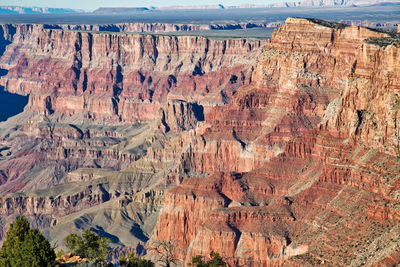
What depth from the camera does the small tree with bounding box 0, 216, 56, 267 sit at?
261 ft

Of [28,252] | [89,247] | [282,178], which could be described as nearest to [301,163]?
[282,178]

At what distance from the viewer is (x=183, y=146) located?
16462 cm

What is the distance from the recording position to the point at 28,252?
79.7m

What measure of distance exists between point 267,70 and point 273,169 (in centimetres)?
2855

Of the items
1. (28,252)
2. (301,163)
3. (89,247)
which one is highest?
(28,252)

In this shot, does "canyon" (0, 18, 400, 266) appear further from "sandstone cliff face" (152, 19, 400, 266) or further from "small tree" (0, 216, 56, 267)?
"small tree" (0, 216, 56, 267)

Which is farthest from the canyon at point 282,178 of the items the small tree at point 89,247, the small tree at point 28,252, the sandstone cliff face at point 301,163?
the small tree at point 28,252

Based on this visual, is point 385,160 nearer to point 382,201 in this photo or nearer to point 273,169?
point 382,201

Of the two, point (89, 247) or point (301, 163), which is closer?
point (89, 247)

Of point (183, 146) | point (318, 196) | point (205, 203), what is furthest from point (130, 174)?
point (318, 196)

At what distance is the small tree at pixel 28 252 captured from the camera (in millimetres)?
79438

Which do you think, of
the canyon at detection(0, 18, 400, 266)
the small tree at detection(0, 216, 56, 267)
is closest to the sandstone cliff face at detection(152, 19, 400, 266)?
the canyon at detection(0, 18, 400, 266)

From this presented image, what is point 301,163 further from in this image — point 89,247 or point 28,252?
point 28,252

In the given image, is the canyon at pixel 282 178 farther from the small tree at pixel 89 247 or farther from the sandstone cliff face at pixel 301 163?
the small tree at pixel 89 247
